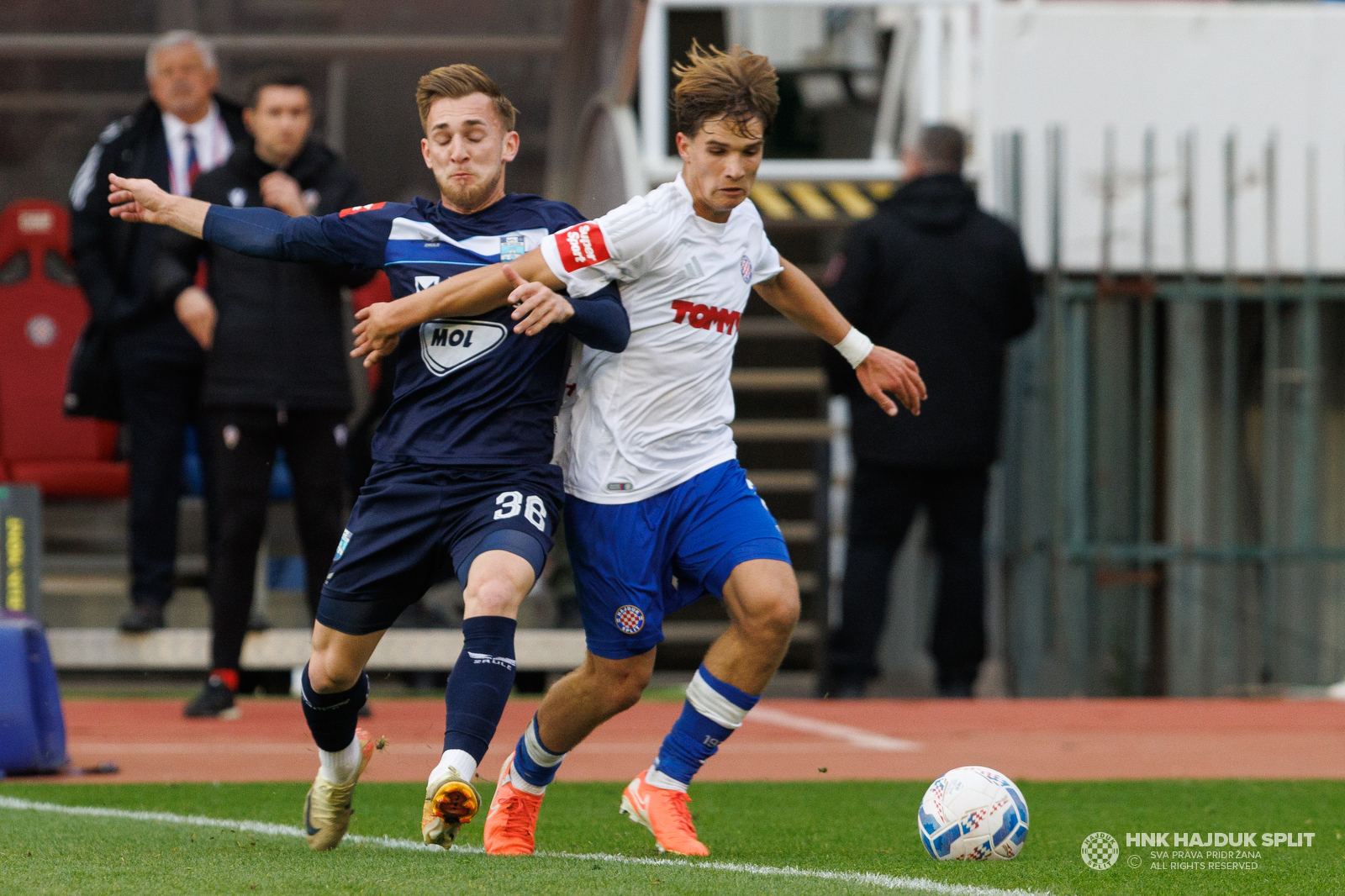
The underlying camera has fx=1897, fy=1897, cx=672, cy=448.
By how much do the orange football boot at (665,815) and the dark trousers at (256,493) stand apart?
3054 millimetres

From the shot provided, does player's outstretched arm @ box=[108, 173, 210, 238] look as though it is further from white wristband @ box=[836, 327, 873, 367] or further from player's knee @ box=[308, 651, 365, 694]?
white wristband @ box=[836, 327, 873, 367]

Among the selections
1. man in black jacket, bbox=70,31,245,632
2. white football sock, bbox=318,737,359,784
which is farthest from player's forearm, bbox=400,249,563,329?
man in black jacket, bbox=70,31,245,632

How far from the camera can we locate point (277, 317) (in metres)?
7.72

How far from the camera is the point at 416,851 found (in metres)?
4.70

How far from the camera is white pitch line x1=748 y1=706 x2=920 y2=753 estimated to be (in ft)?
24.8

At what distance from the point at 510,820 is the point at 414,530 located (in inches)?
32.2

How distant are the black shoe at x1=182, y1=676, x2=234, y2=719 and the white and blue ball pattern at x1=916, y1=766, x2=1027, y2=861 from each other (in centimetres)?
391

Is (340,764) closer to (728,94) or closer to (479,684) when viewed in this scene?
(479,684)

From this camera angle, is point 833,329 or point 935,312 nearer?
point 833,329

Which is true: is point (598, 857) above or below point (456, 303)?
below

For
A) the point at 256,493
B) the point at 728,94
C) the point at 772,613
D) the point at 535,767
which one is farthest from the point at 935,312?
the point at 535,767

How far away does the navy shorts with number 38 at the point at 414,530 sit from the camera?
4652 millimetres

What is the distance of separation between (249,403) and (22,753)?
1.84 metres

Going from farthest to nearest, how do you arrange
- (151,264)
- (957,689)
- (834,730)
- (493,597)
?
1. (957,689)
2. (151,264)
3. (834,730)
4. (493,597)
